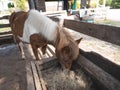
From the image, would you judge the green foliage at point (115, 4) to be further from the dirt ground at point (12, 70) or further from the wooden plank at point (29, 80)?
the wooden plank at point (29, 80)

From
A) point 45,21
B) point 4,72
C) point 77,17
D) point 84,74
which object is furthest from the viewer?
point 77,17

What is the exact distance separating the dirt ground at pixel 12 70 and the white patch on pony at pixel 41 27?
88cm

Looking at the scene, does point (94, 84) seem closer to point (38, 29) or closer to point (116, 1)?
point (38, 29)

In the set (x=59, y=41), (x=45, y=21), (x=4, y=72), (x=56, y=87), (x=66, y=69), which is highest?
(x=45, y=21)

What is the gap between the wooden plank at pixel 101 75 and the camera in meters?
1.16

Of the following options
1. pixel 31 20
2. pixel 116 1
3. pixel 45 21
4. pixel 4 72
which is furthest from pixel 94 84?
pixel 116 1

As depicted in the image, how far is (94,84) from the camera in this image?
1.47m

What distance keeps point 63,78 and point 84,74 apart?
240mm

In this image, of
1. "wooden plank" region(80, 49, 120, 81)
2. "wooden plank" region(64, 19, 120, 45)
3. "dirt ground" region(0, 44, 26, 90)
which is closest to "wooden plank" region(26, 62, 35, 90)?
"wooden plank" region(80, 49, 120, 81)

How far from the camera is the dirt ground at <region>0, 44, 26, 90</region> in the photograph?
9.05 feet

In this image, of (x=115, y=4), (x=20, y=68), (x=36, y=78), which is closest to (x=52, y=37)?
(x=36, y=78)

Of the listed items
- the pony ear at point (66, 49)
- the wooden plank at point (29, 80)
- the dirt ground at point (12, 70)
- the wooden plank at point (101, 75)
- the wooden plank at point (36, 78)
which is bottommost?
the dirt ground at point (12, 70)

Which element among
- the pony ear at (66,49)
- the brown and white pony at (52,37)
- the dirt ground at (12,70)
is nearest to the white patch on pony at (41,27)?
the brown and white pony at (52,37)

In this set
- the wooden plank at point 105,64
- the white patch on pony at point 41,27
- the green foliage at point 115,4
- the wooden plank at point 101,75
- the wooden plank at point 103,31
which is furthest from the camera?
the green foliage at point 115,4
